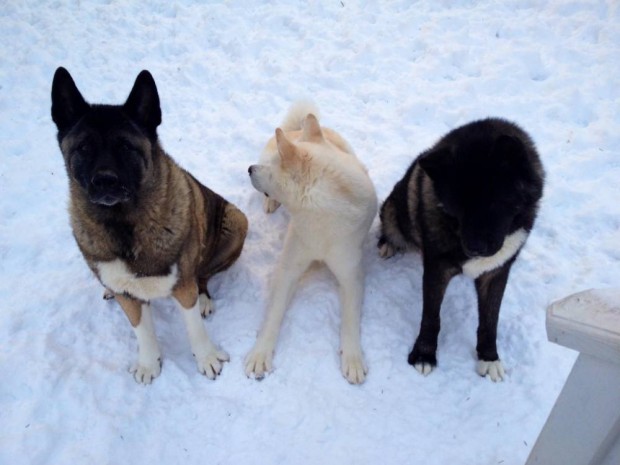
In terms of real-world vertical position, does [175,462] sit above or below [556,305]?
below

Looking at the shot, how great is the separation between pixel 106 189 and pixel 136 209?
0.98 feet

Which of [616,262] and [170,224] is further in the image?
[616,262]

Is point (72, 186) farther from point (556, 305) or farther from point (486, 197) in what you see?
point (556, 305)

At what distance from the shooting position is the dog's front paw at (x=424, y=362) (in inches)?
124

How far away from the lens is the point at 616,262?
12.0ft

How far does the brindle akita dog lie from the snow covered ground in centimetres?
41

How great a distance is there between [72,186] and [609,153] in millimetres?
4576

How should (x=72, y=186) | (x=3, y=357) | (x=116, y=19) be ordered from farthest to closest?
(x=116, y=19) < (x=3, y=357) < (x=72, y=186)

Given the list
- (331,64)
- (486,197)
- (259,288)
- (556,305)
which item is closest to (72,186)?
(259,288)

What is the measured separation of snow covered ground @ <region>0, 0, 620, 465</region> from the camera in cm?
293

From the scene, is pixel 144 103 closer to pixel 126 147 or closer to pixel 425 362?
pixel 126 147

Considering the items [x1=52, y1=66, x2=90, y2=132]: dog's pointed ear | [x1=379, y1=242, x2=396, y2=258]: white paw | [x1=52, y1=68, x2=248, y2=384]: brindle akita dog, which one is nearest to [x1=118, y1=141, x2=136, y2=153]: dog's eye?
[x1=52, y1=68, x2=248, y2=384]: brindle akita dog

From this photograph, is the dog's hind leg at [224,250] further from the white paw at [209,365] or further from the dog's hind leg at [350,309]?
the dog's hind leg at [350,309]

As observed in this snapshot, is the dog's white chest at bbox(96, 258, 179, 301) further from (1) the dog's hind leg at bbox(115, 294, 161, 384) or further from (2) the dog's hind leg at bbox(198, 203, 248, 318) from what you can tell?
(2) the dog's hind leg at bbox(198, 203, 248, 318)
